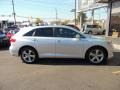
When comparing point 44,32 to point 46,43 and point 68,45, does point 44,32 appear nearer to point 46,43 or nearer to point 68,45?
point 46,43

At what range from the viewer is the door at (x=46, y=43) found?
9.48 metres

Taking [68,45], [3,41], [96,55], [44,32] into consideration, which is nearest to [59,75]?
[68,45]

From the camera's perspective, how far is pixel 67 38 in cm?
941

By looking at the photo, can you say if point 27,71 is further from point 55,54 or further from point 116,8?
point 116,8

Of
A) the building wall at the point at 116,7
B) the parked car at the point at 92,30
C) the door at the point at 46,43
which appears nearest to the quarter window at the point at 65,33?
the door at the point at 46,43

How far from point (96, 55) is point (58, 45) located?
5.23 feet

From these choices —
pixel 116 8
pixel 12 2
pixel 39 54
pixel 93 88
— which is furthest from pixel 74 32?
pixel 12 2

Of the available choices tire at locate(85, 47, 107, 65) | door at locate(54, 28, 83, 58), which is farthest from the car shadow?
door at locate(54, 28, 83, 58)

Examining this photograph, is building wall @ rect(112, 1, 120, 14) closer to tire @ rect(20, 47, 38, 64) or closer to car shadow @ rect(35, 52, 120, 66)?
car shadow @ rect(35, 52, 120, 66)

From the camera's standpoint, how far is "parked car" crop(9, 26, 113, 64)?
30.6ft

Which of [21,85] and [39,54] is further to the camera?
[39,54]

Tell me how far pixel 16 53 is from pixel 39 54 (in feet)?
3.26

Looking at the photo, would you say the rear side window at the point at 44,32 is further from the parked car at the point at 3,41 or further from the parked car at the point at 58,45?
the parked car at the point at 3,41

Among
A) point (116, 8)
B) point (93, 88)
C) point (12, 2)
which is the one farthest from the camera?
point (12, 2)
